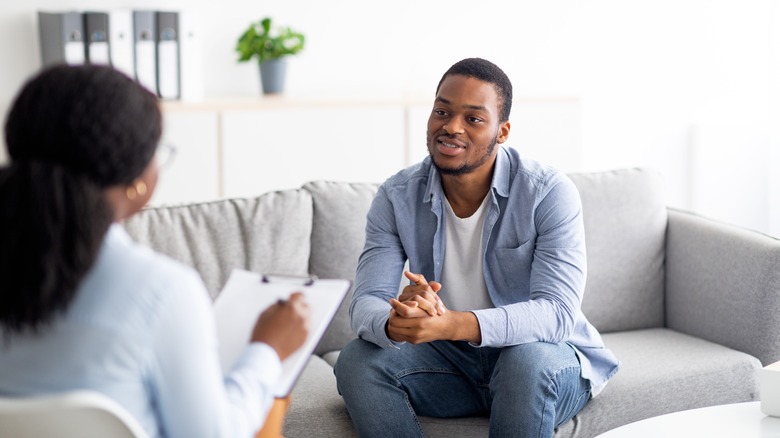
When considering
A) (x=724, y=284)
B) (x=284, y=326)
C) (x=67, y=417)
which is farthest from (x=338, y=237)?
(x=67, y=417)

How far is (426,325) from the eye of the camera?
1981 mm

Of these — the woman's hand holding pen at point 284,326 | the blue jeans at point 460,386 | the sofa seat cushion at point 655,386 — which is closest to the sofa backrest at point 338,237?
the sofa seat cushion at point 655,386

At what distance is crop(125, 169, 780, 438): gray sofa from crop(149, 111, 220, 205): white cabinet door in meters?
1.18

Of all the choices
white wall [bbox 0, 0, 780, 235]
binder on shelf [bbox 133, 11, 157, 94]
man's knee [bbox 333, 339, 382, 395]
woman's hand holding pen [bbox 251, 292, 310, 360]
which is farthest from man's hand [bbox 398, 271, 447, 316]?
white wall [bbox 0, 0, 780, 235]

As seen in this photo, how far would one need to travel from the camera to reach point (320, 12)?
4199mm

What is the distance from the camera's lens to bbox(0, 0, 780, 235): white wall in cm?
421

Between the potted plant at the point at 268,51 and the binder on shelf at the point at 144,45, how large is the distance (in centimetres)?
39

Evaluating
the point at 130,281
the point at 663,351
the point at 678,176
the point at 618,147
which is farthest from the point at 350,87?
the point at 130,281

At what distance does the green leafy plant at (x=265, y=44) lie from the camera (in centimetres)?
393

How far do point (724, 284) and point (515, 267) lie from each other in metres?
0.68

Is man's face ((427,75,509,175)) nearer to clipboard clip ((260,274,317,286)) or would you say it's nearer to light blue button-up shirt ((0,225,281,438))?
clipboard clip ((260,274,317,286))

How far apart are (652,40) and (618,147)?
20.8 inches

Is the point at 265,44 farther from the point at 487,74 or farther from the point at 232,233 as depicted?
the point at 487,74

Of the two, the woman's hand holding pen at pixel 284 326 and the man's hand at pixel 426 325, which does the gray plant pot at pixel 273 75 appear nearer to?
the man's hand at pixel 426 325
